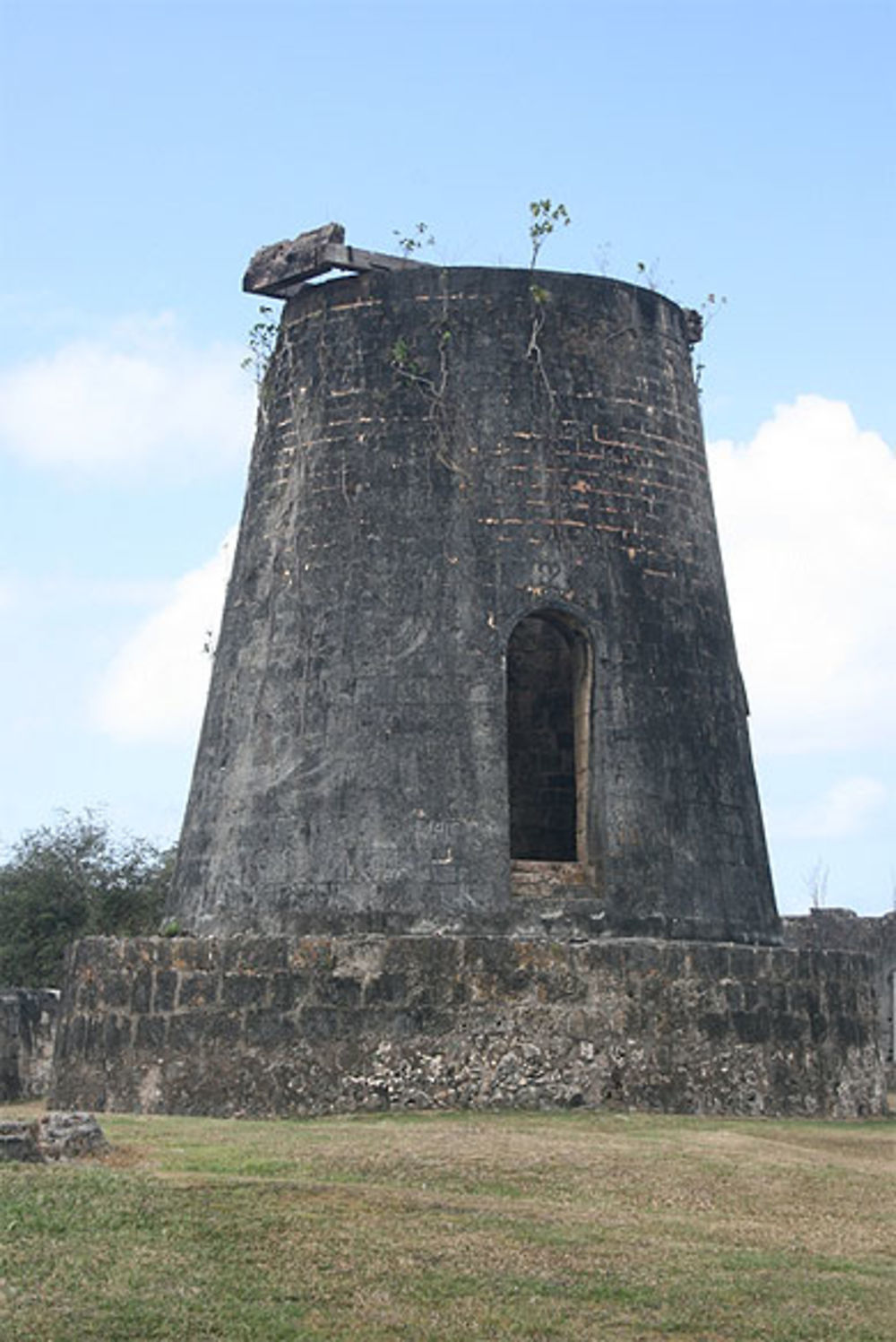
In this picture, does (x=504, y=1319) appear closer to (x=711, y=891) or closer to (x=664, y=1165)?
(x=664, y=1165)

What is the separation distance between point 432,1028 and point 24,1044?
20.2ft

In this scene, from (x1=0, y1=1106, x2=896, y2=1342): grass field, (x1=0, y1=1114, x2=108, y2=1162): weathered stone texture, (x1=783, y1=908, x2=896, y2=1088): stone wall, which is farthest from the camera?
(x1=783, y1=908, x2=896, y2=1088): stone wall

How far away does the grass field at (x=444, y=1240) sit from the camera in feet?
25.2

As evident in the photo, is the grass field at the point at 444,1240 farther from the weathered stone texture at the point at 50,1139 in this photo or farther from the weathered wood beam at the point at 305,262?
the weathered wood beam at the point at 305,262

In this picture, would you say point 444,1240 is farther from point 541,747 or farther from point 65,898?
point 65,898

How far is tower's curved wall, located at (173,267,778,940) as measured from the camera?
15125mm

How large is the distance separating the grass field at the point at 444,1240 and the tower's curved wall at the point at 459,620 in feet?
11.4

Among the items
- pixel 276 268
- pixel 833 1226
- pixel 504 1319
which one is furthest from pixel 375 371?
pixel 504 1319

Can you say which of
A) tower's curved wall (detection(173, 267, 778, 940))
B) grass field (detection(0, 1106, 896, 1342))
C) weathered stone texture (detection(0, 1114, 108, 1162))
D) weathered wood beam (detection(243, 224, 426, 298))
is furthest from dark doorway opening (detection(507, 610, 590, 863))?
weathered stone texture (detection(0, 1114, 108, 1162))

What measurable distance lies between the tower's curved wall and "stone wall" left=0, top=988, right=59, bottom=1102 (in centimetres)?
293

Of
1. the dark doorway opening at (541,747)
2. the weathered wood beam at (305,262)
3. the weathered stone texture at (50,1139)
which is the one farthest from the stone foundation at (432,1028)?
the weathered wood beam at (305,262)

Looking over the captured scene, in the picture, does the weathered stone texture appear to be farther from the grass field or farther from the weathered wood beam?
the weathered wood beam

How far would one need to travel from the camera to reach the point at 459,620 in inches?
610

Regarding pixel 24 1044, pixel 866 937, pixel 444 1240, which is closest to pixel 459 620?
pixel 24 1044
